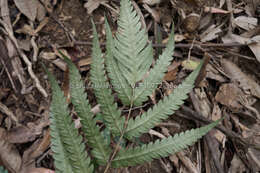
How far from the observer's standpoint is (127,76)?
83cm

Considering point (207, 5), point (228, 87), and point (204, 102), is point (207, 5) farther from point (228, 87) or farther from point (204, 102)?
point (204, 102)

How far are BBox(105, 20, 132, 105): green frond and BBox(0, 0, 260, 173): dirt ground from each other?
0.47 metres

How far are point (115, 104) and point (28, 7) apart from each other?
3.62 feet

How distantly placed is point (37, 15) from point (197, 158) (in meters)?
1.43

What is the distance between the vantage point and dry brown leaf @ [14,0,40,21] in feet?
4.66

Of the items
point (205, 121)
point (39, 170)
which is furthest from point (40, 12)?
point (205, 121)

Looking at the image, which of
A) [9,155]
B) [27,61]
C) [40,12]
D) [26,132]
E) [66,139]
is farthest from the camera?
[40,12]

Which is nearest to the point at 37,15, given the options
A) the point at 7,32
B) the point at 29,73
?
the point at 7,32

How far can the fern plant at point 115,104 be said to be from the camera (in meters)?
0.74

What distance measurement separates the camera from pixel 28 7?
4.71 feet

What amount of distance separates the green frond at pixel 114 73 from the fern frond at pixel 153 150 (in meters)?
0.21

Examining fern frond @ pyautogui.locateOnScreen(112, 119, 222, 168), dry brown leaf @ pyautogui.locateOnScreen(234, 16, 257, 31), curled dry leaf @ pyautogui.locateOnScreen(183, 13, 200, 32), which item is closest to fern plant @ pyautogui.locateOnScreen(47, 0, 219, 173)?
fern frond @ pyautogui.locateOnScreen(112, 119, 222, 168)

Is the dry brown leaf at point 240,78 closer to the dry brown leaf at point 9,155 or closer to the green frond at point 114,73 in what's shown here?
the green frond at point 114,73

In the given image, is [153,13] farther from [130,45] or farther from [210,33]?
[130,45]
